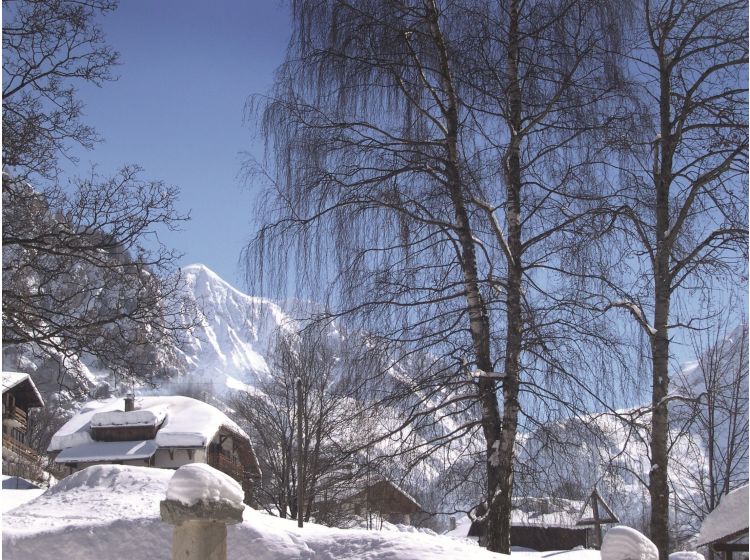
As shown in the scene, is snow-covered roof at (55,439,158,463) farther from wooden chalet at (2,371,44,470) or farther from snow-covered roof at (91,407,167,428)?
wooden chalet at (2,371,44,470)

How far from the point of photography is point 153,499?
12.5m

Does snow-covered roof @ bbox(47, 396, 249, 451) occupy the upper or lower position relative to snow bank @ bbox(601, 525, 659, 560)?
upper

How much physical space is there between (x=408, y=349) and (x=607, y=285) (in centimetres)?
224

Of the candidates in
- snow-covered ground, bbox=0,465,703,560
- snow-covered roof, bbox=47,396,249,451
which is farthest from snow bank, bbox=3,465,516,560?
snow-covered roof, bbox=47,396,249,451

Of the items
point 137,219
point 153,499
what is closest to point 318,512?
point 153,499

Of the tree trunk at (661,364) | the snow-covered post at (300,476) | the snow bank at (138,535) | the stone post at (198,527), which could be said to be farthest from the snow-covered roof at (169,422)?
the stone post at (198,527)

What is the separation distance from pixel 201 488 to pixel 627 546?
3924 millimetres

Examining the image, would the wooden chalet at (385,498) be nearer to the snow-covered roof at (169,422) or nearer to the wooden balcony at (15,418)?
the snow-covered roof at (169,422)

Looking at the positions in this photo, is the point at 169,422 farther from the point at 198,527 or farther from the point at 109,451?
the point at 198,527

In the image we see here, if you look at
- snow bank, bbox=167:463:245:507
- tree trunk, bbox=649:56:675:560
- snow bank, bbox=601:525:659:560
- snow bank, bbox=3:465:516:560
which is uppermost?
tree trunk, bbox=649:56:675:560

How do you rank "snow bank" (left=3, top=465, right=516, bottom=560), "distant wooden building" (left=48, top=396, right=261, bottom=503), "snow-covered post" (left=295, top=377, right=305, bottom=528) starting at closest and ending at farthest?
"snow bank" (left=3, top=465, right=516, bottom=560), "snow-covered post" (left=295, top=377, right=305, bottom=528), "distant wooden building" (left=48, top=396, right=261, bottom=503)

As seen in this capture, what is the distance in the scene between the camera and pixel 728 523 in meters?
14.4

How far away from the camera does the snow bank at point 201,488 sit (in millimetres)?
7449

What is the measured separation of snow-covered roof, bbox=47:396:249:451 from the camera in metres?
38.9
